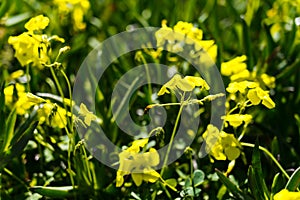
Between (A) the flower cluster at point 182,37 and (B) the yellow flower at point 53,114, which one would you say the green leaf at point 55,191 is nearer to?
(B) the yellow flower at point 53,114

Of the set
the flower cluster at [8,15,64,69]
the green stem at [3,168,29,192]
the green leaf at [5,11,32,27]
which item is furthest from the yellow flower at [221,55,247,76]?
the green leaf at [5,11,32,27]

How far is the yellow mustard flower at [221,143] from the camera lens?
1.21 m

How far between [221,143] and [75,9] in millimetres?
816

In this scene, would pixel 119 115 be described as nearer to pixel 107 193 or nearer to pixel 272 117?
A: pixel 107 193

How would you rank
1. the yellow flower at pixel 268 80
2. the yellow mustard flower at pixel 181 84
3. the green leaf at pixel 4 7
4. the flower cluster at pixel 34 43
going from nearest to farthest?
the yellow mustard flower at pixel 181 84 → the flower cluster at pixel 34 43 → the yellow flower at pixel 268 80 → the green leaf at pixel 4 7

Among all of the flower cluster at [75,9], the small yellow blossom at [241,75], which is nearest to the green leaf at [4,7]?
the flower cluster at [75,9]

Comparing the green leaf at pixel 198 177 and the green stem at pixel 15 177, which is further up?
the green stem at pixel 15 177

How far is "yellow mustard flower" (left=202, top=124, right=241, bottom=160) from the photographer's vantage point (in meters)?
1.21

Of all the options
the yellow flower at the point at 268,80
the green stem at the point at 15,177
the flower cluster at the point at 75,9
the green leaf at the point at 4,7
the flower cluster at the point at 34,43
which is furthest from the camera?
the green leaf at the point at 4,7

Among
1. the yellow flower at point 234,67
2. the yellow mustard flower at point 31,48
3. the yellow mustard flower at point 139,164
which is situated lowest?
the yellow mustard flower at point 139,164

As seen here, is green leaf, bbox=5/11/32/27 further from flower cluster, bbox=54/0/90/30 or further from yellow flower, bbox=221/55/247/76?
yellow flower, bbox=221/55/247/76

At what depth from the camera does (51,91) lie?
1.67m

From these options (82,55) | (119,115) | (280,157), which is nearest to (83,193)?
(119,115)

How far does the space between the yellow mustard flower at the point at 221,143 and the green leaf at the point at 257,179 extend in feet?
0.13
